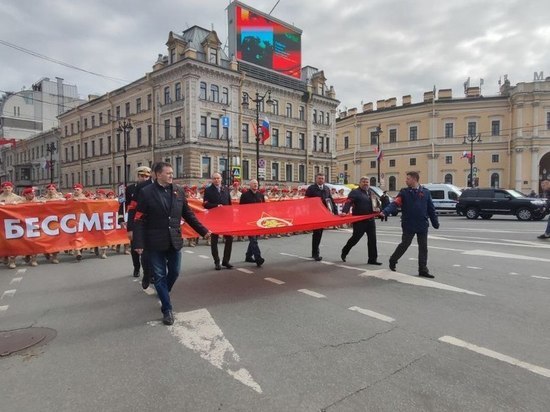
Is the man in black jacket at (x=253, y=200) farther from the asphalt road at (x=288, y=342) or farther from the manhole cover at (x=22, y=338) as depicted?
the manhole cover at (x=22, y=338)

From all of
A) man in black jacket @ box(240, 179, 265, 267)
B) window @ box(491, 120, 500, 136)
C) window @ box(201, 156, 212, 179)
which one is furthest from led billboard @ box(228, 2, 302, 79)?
man in black jacket @ box(240, 179, 265, 267)

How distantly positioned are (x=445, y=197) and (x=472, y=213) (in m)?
5.52

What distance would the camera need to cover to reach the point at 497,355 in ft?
13.0

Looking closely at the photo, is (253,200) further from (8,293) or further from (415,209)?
(8,293)

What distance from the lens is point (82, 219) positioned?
1095 cm

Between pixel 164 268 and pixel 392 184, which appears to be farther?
pixel 392 184

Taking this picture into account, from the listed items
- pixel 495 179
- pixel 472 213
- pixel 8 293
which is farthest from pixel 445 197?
pixel 495 179

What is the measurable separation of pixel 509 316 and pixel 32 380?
5640mm

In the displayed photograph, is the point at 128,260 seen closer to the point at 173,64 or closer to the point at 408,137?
the point at 173,64

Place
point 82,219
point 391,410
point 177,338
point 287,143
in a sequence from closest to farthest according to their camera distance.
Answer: point 391,410 < point 177,338 < point 82,219 < point 287,143

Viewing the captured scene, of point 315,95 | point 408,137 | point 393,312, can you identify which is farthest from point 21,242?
point 408,137

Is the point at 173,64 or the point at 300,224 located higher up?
the point at 173,64

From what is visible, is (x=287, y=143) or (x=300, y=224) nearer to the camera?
(x=300, y=224)

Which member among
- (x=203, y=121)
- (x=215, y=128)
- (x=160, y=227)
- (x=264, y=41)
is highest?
(x=264, y=41)
